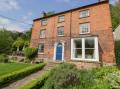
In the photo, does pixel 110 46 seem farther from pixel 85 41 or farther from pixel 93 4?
pixel 93 4

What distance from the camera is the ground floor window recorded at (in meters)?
17.5

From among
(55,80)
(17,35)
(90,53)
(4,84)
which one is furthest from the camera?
(17,35)

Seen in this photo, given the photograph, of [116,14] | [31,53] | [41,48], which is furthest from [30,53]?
[116,14]

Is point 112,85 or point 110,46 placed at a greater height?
point 110,46

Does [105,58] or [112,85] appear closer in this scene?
[112,85]

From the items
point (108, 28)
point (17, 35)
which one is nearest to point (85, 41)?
point (108, 28)

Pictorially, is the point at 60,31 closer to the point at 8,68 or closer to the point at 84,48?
the point at 84,48

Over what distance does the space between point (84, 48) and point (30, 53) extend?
10188 mm

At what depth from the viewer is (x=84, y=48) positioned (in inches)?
693

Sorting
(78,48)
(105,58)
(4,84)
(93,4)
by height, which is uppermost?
(93,4)

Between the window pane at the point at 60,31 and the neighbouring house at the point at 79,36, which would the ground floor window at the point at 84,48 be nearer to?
the neighbouring house at the point at 79,36

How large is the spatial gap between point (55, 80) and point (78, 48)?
9.07 meters

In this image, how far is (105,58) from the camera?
1634 cm

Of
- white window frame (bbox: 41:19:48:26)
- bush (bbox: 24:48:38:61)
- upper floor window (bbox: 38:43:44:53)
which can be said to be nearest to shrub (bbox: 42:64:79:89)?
upper floor window (bbox: 38:43:44:53)
